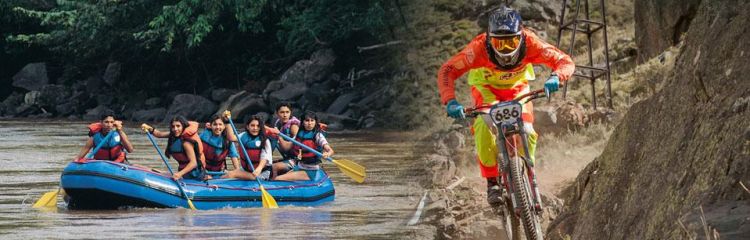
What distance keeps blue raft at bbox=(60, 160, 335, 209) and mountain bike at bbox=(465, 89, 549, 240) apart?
27.3 feet

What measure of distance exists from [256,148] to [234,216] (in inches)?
70.7

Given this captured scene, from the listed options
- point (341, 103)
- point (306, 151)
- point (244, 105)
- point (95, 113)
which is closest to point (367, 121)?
point (341, 103)

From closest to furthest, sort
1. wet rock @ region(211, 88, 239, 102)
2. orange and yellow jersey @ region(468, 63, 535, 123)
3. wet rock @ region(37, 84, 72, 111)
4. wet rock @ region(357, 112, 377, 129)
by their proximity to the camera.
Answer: orange and yellow jersey @ region(468, 63, 535, 123) < wet rock @ region(357, 112, 377, 129) < wet rock @ region(211, 88, 239, 102) < wet rock @ region(37, 84, 72, 111)

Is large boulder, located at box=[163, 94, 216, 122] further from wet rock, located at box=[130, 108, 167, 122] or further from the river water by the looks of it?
the river water

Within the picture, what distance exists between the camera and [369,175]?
19.5 meters

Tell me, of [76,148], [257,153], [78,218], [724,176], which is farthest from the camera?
[76,148]

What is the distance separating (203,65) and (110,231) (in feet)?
99.1

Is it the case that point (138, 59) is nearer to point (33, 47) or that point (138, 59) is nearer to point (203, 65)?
point (203, 65)

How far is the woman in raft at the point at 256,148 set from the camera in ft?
50.6

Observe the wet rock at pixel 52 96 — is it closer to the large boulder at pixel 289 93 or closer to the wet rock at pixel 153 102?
the wet rock at pixel 153 102

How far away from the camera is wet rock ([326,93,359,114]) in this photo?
33906 millimetres

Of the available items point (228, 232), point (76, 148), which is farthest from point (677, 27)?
point (76, 148)

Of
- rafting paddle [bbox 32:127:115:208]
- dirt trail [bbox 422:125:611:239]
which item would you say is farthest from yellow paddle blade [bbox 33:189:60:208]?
dirt trail [bbox 422:125:611:239]

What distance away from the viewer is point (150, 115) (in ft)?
132
